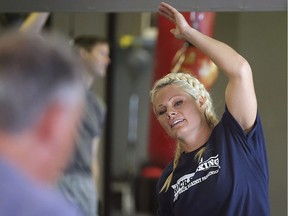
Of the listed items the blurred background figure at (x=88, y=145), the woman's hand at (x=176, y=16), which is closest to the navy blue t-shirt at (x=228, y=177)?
the woman's hand at (x=176, y=16)

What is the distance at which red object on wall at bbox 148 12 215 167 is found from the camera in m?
3.08

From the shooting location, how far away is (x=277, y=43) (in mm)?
3738

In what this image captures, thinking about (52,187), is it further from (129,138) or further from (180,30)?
(129,138)

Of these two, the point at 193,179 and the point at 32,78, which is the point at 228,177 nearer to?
the point at 193,179

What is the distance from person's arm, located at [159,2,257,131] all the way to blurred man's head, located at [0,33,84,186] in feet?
3.36

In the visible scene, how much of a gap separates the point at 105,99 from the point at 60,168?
4.71m

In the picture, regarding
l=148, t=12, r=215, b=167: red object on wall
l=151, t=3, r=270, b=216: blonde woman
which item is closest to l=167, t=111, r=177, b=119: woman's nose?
l=151, t=3, r=270, b=216: blonde woman

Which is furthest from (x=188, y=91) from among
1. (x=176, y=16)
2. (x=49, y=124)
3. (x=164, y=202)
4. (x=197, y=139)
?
(x=49, y=124)

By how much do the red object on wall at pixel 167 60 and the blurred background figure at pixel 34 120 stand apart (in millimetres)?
2137

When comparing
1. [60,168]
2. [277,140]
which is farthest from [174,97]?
[277,140]

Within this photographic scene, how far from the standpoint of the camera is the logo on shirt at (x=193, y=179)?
192 cm

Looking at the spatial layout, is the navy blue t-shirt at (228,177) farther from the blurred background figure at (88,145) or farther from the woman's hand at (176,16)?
the blurred background figure at (88,145)

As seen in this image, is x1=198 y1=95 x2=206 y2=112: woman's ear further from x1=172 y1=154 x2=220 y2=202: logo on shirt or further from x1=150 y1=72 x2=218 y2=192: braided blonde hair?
x1=172 y1=154 x2=220 y2=202: logo on shirt

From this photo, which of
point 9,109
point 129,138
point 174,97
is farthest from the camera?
point 129,138
